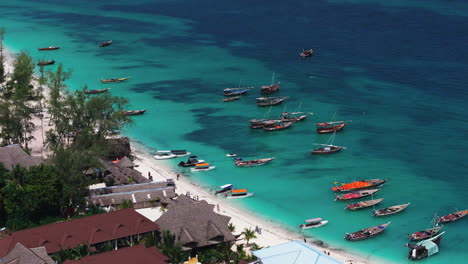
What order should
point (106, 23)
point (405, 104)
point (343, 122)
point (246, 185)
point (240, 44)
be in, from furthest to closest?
1. point (106, 23)
2. point (240, 44)
3. point (405, 104)
4. point (343, 122)
5. point (246, 185)

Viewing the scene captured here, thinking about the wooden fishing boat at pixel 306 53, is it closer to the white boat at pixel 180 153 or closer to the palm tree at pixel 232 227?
the white boat at pixel 180 153

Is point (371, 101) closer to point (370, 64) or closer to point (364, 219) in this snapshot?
point (370, 64)

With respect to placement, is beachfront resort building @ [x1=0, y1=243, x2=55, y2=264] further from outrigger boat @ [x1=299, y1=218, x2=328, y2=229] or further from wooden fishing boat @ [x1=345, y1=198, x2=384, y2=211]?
wooden fishing boat @ [x1=345, y1=198, x2=384, y2=211]

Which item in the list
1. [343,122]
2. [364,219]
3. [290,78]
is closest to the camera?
[364,219]

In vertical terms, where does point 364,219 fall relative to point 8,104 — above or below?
below

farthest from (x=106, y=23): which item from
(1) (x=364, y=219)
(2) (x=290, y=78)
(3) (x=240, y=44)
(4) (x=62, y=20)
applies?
(1) (x=364, y=219)

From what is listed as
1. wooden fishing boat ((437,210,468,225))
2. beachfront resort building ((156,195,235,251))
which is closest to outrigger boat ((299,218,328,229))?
beachfront resort building ((156,195,235,251))

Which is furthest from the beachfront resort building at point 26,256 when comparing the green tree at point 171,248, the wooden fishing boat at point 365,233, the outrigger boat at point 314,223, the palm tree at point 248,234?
the wooden fishing boat at point 365,233
